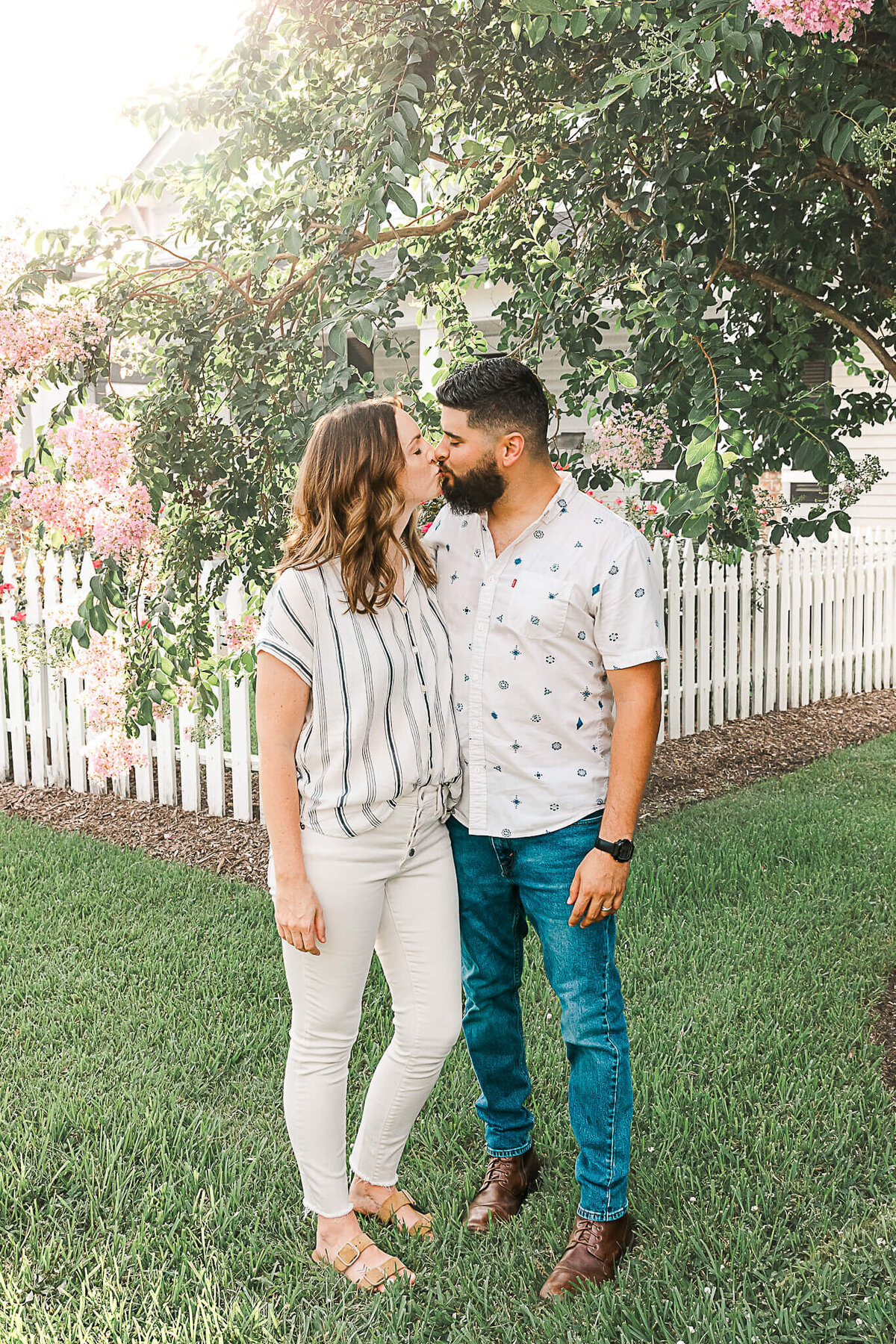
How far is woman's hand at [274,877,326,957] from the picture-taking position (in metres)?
2.35

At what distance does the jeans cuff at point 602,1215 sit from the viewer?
250 centimetres

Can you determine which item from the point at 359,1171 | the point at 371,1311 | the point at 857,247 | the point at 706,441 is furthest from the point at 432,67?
the point at 371,1311

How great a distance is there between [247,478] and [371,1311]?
7.81 feet

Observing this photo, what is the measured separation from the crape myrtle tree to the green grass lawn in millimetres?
1099

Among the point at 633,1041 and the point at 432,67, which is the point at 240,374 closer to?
the point at 432,67

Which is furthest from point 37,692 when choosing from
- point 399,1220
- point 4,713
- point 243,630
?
point 399,1220

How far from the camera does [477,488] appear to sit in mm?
2545

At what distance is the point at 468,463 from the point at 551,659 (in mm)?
471

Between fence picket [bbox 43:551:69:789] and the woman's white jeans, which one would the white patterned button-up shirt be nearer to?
the woman's white jeans

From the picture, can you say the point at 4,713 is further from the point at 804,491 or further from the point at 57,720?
the point at 804,491

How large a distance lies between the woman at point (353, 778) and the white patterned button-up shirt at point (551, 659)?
3.1 inches

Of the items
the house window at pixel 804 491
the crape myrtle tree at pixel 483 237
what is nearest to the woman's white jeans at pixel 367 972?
the crape myrtle tree at pixel 483 237

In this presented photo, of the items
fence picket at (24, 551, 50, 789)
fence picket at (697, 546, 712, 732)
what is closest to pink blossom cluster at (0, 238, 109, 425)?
fence picket at (24, 551, 50, 789)

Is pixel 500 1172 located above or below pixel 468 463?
below
